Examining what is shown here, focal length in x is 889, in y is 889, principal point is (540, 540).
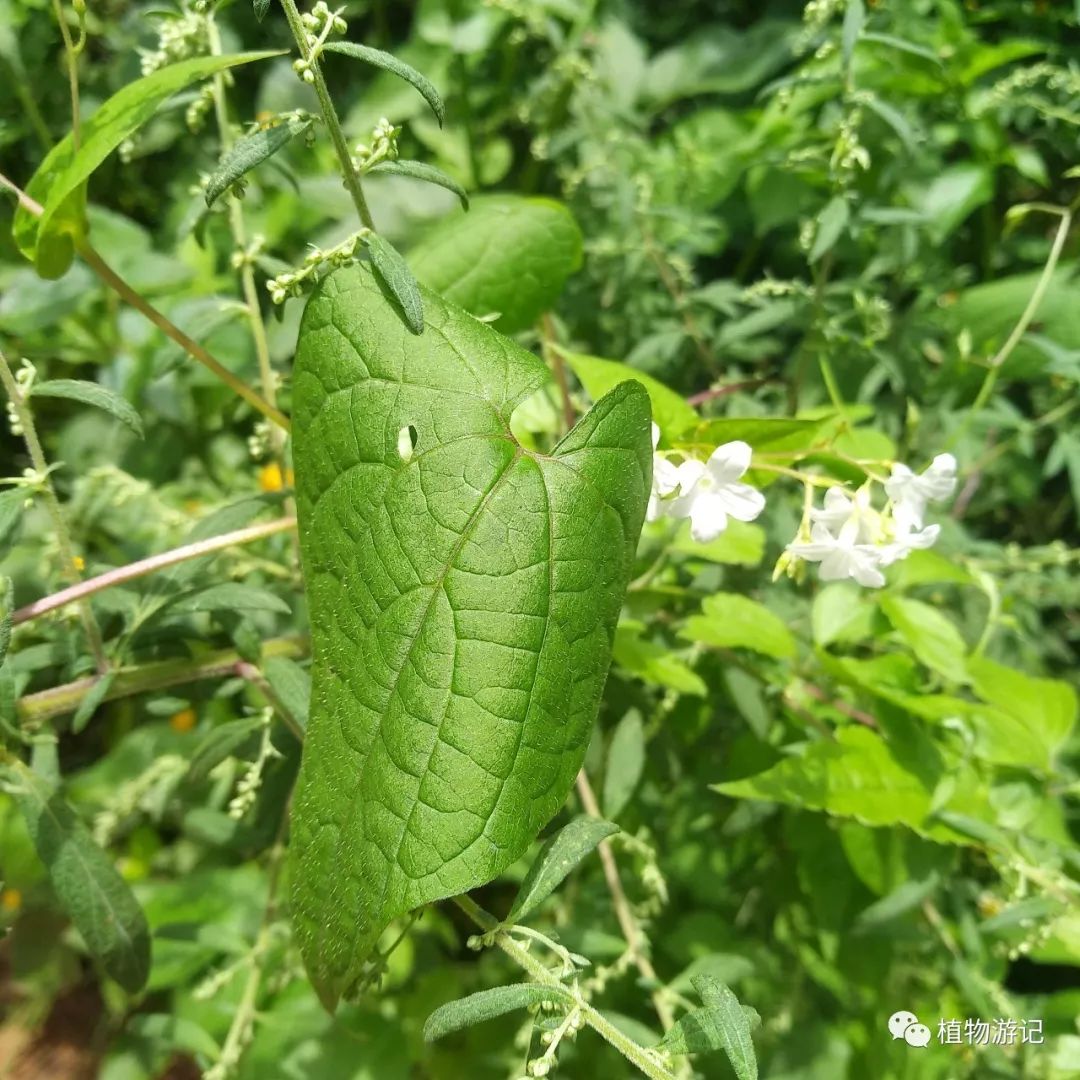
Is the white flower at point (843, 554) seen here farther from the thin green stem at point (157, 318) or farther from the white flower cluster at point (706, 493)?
the thin green stem at point (157, 318)

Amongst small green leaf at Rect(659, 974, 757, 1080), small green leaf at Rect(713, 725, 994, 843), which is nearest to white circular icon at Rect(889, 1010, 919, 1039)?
small green leaf at Rect(713, 725, 994, 843)

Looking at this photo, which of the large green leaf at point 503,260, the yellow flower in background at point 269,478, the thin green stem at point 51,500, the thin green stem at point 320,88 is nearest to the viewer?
the thin green stem at point 320,88

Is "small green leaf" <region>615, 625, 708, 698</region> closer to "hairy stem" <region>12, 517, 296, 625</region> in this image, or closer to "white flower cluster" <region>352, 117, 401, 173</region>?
"hairy stem" <region>12, 517, 296, 625</region>

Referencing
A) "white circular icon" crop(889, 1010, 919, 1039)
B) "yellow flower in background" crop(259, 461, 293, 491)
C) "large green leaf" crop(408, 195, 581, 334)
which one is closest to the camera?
"large green leaf" crop(408, 195, 581, 334)

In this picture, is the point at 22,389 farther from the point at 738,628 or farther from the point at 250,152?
the point at 738,628

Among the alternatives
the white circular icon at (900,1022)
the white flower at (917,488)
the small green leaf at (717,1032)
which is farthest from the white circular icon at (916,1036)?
the white flower at (917,488)
